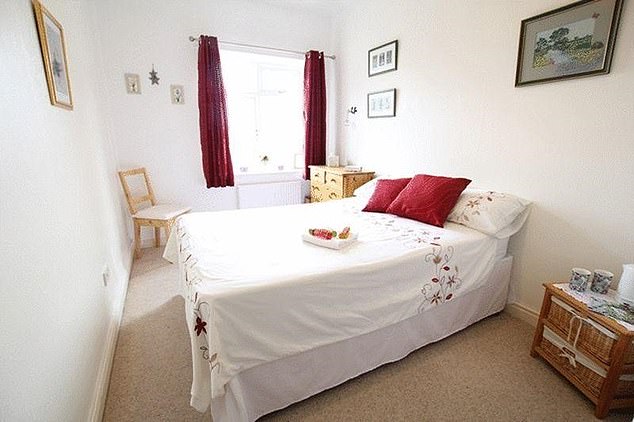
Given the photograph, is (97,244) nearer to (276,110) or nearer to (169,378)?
(169,378)

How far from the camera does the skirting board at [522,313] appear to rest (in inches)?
80.2

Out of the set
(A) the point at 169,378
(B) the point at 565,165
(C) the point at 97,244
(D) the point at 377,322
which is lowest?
(A) the point at 169,378

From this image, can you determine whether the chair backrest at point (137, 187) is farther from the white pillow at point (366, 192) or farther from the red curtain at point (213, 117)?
the white pillow at point (366, 192)

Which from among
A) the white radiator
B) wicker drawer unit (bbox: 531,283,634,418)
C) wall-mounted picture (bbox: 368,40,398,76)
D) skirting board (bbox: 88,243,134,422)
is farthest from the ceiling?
wicker drawer unit (bbox: 531,283,634,418)

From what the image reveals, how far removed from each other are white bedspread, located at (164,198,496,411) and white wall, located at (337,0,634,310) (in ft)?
1.51

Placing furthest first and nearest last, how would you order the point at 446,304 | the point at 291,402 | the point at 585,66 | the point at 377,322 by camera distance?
1. the point at 446,304
2. the point at 585,66
3. the point at 377,322
4. the point at 291,402

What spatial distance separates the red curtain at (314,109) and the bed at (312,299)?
2.09 metres

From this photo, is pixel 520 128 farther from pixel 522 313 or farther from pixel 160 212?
pixel 160 212

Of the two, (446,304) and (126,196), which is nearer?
(446,304)

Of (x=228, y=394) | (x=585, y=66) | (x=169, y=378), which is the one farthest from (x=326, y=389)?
(x=585, y=66)

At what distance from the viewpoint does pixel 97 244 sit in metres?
1.87

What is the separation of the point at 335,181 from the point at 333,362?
226cm

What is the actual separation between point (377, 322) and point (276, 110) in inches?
131


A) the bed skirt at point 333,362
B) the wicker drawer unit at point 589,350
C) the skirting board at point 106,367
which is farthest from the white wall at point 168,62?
the wicker drawer unit at point 589,350
